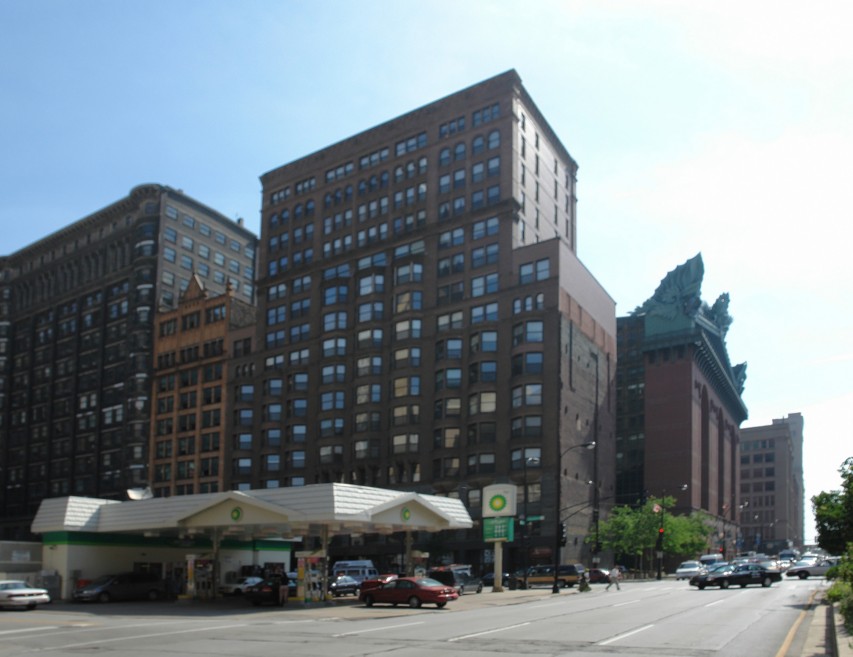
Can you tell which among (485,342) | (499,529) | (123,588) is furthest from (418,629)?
(485,342)

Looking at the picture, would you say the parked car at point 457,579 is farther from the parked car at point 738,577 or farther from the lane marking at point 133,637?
the lane marking at point 133,637

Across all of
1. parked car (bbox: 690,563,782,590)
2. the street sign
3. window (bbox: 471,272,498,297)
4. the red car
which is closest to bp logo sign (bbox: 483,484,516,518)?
the street sign

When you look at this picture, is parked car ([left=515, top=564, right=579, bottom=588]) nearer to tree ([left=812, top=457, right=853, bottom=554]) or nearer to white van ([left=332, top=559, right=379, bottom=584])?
white van ([left=332, top=559, right=379, bottom=584])

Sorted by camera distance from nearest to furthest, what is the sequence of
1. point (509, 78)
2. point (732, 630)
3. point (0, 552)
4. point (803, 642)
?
point (803, 642) < point (732, 630) < point (0, 552) < point (509, 78)

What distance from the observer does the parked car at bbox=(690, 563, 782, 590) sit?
2393 inches

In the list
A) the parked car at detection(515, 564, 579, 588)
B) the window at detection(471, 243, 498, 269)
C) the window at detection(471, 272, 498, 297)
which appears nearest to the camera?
the parked car at detection(515, 564, 579, 588)

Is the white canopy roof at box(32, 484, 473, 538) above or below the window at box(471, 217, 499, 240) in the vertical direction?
below

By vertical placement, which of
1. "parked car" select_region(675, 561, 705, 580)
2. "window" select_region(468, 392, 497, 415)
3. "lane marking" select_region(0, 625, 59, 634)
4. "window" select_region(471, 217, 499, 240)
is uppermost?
"window" select_region(471, 217, 499, 240)

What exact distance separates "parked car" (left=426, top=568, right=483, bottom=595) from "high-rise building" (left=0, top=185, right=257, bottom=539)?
7168 centimetres

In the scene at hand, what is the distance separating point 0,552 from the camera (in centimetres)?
5497

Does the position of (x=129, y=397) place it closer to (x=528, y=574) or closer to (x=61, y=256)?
(x=61, y=256)

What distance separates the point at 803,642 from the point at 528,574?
5332 centimetres

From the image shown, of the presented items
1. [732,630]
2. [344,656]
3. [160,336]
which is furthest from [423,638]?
[160,336]

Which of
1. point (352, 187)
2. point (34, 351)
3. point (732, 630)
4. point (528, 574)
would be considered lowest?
point (528, 574)
